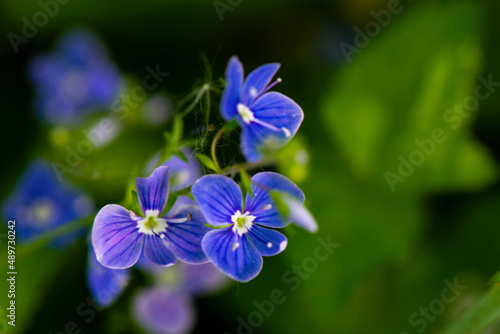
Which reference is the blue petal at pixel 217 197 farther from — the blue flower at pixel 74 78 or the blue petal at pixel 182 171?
the blue flower at pixel 74 78

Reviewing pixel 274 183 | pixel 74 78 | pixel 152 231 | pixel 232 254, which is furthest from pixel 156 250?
Answer: pixel 74 78

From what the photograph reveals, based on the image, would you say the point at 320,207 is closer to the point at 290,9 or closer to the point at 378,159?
the point at 378,159

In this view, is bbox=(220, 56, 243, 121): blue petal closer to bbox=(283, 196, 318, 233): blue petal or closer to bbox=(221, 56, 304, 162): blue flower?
bbox=(221, 56, 304, 162): blue flower

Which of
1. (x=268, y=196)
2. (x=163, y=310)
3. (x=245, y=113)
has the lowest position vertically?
(x=163, y=310)

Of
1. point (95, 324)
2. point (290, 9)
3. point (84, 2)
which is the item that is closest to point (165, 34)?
point (84, 2)

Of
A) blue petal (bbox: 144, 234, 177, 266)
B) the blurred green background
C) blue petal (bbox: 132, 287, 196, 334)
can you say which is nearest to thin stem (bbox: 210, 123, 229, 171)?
blue petal (bbox: 144, 234, 177, 266)

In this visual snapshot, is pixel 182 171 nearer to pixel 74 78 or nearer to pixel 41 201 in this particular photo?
pixel 41 201
